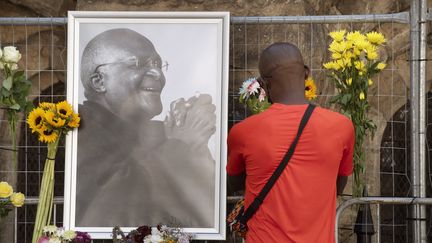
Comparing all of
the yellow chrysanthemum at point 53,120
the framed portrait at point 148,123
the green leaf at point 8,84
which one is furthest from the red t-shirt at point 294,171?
the green leaf at point 8,84

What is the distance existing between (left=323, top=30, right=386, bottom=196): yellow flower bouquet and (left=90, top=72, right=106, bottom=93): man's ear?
1426mm

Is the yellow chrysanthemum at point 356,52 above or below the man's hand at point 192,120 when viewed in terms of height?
above

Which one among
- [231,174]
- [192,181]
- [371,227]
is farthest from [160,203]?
[231,174]

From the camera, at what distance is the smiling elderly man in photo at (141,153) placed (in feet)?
18.7

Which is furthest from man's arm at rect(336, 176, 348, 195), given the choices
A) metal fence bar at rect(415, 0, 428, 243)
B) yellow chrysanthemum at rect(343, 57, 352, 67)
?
metal fence bar at rect(415, 0, 428, 243)

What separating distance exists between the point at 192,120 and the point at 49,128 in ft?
2.94

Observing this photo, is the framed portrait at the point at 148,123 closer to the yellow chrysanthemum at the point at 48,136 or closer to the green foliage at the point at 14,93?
the yellow chrysanthemum at the point at 48,136

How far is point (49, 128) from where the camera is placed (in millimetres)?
5594

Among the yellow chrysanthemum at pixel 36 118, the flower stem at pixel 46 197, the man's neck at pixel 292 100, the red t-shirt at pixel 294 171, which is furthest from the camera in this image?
the flower stem at pixel 46 197

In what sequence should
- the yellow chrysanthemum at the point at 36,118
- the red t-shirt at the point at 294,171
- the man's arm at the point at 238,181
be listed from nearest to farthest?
the red t-shirt at the point at 294,171, the man's arm at the point at 238,181, the yellow chrysanthemum at the point at 36,118

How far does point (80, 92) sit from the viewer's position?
5.76 metres

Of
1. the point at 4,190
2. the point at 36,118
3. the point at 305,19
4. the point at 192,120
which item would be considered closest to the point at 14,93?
the point at 36,118

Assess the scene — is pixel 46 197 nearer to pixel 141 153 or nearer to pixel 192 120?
pixel 141 153

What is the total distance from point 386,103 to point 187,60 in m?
2.55
